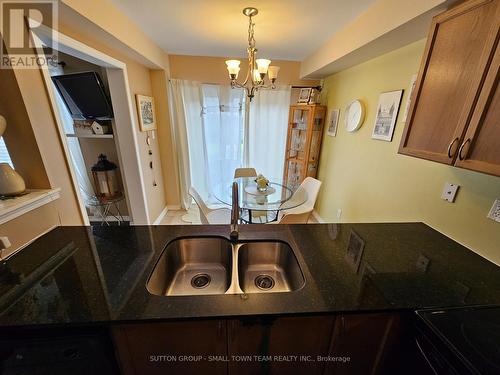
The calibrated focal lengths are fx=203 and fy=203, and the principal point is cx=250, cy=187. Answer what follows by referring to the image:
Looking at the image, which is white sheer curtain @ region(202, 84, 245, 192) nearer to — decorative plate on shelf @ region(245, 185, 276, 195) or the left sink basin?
decorative plate on shelf @ region(245, 185, 276, 195)

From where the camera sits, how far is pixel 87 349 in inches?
30.3

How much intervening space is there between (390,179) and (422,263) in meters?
1.09

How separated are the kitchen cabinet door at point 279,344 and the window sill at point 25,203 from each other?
1210mm

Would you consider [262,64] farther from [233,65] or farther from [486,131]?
[486,131]

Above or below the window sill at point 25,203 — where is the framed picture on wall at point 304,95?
above

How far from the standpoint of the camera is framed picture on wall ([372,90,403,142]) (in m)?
1.88

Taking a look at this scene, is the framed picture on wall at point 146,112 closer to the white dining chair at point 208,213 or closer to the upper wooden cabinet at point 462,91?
the white dining chair at point 208,213

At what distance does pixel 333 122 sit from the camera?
2.99 m

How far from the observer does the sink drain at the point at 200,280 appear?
1.20 m

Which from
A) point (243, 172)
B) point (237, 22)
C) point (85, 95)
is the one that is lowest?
point (243, 172)

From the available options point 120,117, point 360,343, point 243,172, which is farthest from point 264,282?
point 120,117

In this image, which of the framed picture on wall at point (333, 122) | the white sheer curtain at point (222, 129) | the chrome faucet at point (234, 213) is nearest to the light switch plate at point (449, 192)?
the chrome faucet at point (234, 213)

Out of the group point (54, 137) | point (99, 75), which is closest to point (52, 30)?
point (54, 137)

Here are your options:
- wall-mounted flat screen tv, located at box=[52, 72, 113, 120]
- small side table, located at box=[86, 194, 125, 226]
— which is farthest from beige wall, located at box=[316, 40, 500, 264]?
small side table, located at box=[86, 194, 125, 226]
